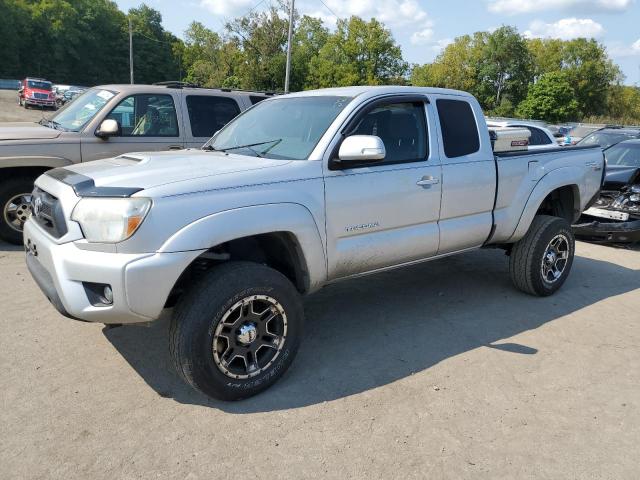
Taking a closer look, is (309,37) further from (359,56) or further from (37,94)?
(37,94)

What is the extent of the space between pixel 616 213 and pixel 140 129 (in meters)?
6.75

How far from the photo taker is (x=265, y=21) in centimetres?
4294

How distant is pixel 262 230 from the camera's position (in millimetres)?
3211

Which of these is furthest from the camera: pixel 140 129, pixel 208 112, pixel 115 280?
pixel 208 112

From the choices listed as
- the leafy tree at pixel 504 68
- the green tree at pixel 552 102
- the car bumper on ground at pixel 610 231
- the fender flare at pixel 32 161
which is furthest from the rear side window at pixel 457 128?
the leafy tree at pixel 504 68

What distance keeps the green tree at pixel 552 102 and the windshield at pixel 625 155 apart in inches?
1951

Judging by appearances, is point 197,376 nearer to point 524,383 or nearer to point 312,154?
point 312,154

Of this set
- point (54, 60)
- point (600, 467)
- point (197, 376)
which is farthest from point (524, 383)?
point (54, 60)

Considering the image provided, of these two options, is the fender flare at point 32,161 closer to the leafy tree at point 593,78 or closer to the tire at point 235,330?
the tire at point 235,330

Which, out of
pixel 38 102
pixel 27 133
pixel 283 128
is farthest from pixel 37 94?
pixel 283 128

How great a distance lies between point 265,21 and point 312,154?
43164mm

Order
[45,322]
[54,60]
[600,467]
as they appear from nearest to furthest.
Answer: [600,467] < [45,322] < [54,60]

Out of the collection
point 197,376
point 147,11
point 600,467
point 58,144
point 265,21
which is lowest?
point 600,467

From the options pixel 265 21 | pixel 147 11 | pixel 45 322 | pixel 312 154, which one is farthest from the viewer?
pixel 147 11
